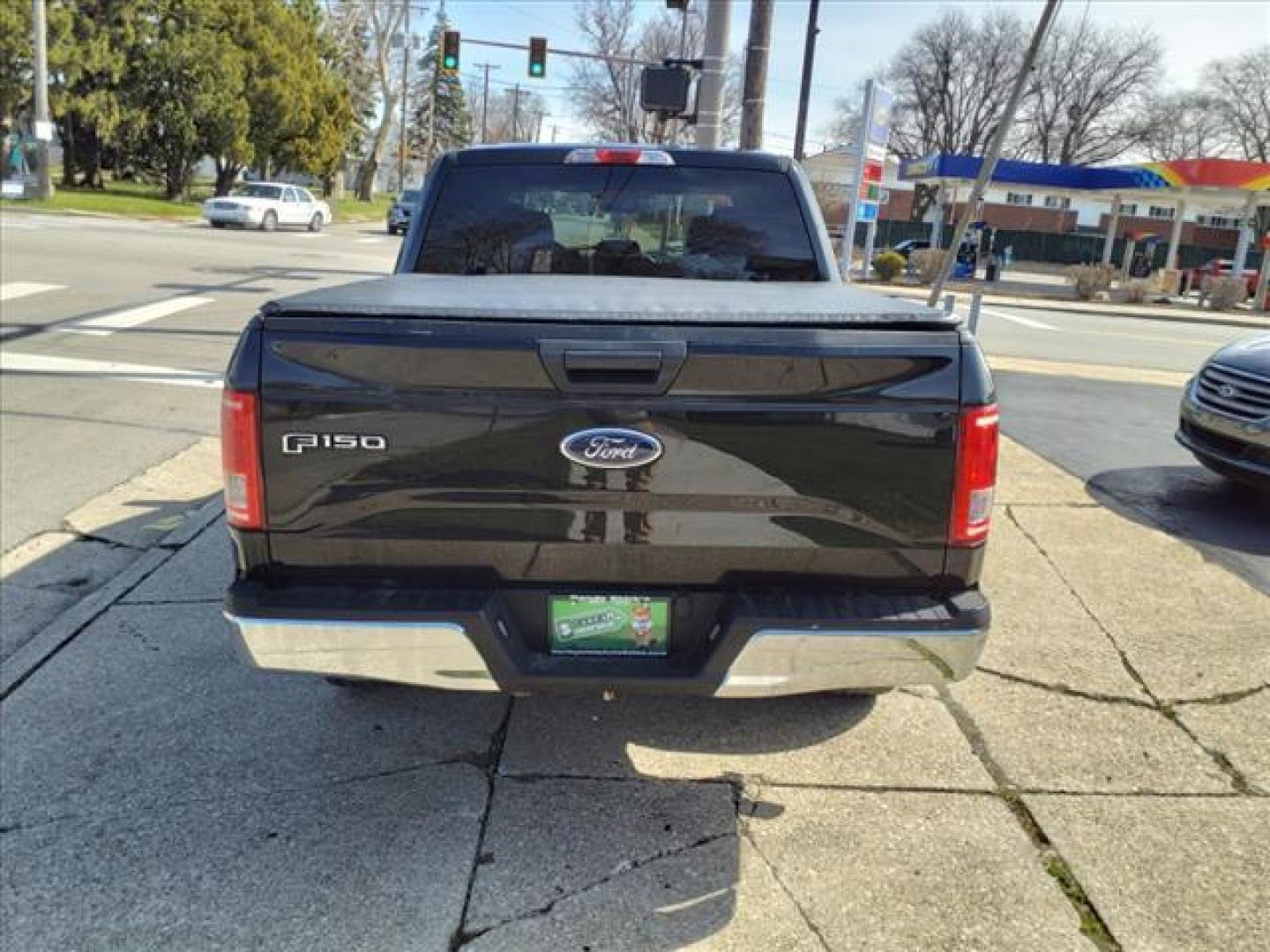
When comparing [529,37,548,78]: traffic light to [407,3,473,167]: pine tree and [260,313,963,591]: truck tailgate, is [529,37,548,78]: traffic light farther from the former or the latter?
[407,3,473,167]: pine tree

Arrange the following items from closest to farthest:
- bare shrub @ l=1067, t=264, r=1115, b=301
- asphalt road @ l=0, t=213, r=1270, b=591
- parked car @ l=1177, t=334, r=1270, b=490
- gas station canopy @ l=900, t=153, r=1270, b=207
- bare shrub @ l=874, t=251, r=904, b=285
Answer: parked car @ l=1177, t=334, r=1270, b=490 → asphalt road @ l=0, t=213, r=1270, b=591 → bare shrub @ l=1067, t=264, r=1115, b=301 → bare shrub @ l=874, t=251, r=904, b=285 → gas station canopy @ l=900, t=153, r=1270, b=207

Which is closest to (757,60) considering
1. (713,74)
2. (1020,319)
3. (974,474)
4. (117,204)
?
(713,74)

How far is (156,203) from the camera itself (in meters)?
36.7

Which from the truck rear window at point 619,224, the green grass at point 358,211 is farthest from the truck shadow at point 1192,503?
the green grass at point 358,211

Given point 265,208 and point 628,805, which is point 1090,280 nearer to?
point 265,208

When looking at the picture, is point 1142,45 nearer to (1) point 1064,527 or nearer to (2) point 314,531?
(1) point 1064,527

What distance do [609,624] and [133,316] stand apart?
11269mm

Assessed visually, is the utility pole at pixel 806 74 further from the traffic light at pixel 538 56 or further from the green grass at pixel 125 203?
the green grass at pixel 125 203

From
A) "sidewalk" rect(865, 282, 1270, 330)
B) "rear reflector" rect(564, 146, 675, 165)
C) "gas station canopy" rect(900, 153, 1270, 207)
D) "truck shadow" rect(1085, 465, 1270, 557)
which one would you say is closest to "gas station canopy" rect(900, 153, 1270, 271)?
"gas station canopy" rect(900, 153, 1270, 207)

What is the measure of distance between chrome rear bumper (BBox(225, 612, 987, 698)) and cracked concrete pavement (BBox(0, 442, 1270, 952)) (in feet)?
2.02

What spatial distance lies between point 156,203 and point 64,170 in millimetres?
7250

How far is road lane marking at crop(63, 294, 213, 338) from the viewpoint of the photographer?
11028 mm

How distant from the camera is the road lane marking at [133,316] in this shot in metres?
11.0

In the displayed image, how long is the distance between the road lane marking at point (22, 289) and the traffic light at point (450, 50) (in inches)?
451
